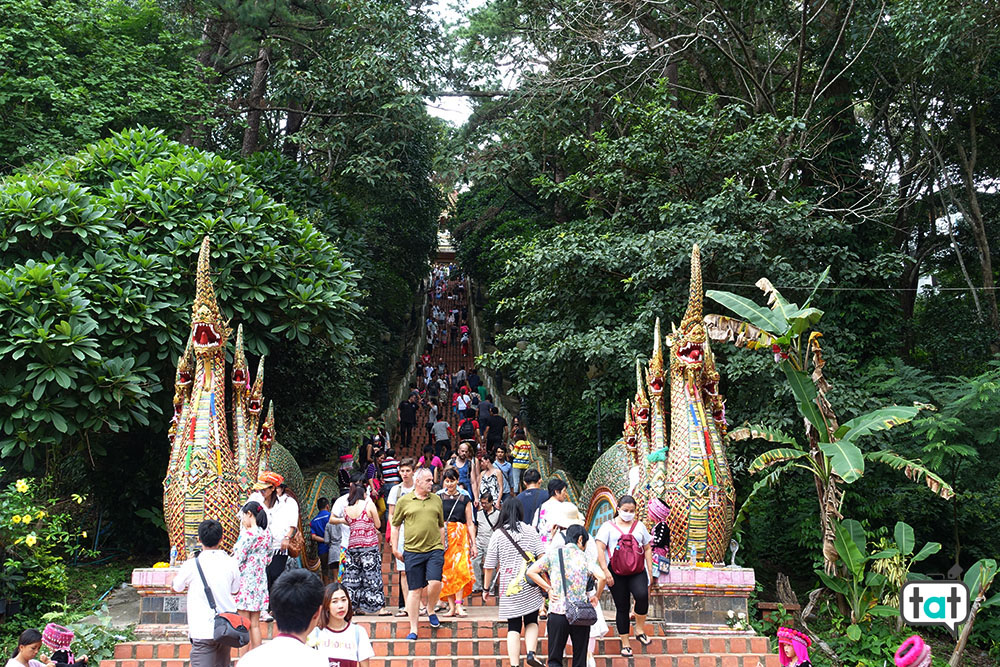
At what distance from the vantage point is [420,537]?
7.87 meters

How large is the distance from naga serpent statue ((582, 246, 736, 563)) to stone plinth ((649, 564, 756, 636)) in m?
0.29

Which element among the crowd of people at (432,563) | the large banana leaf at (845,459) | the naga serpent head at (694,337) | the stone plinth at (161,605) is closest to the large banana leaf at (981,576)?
the large banana leaf at (845,459)

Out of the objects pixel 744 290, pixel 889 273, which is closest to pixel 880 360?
pixel 889 273

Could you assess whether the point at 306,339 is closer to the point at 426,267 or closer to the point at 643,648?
the point at 643,648

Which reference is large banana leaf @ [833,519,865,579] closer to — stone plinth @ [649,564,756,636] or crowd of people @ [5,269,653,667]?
stone plinth @ [649,564,756,636]

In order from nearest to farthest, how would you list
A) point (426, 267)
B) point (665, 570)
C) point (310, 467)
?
point (665, 570), point (310, 467), point (426, 267)

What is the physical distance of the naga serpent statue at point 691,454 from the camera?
9211mm

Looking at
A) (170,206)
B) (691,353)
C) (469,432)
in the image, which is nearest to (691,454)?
(691,353)

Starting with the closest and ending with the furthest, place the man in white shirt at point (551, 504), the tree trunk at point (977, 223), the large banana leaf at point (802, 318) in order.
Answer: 1. the man in white shirt at point (551, 504)
2. the large banana leaf at point (802, 318)
3. the tree trunk at point (977, 223)

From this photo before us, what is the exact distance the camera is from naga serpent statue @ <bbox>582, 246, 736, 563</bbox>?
30.2 ft

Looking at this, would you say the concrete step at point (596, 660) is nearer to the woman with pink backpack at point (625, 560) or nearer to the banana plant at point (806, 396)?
the woman with pink backpack at point (625, 560)

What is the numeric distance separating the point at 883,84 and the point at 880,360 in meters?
6.15

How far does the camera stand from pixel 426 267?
3375cm

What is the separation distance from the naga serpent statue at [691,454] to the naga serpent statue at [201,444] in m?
4.31
